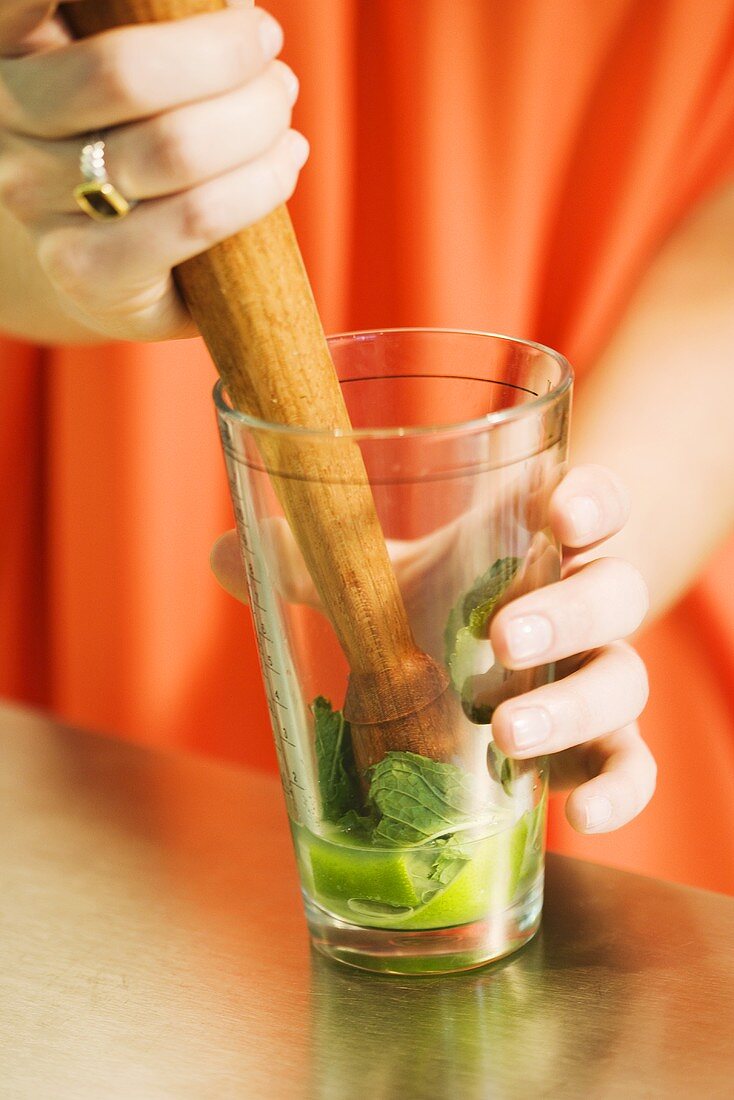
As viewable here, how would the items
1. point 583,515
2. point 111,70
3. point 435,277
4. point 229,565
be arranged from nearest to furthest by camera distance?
1. point 111,70
2. point 583,515
3. point 229,565
4. point 435,277

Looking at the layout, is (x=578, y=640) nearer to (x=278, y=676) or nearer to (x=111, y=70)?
(x=278, y=676)

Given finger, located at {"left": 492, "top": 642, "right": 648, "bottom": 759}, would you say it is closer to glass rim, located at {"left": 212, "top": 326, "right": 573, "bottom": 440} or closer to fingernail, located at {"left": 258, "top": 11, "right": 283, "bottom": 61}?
glass rim, located at {"left": 212, "top": 326, "right": 573, "bottom": 440}

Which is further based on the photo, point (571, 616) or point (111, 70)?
point (571, 616)

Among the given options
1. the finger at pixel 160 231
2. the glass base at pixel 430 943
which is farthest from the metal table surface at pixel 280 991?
the finger at pixel 160 231

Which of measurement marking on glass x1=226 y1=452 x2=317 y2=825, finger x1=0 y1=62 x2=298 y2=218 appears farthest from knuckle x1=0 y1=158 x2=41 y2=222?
measurement marking on glass x1=226 y1=452 x2=317 y2=825

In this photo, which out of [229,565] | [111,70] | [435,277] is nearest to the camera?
[111,70]

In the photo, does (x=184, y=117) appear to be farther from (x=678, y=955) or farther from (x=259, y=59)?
(x=678, y=955)

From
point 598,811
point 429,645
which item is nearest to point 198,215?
point 429,645

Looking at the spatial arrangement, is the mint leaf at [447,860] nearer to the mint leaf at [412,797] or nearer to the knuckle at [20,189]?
the mint leaf at [412,797]
